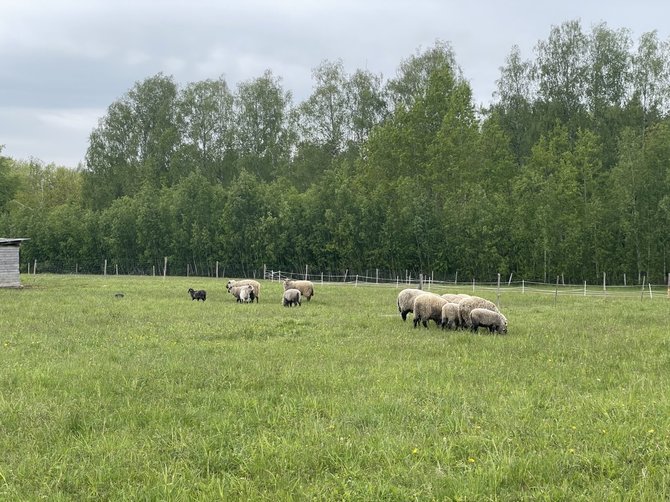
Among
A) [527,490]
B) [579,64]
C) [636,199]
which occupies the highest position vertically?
[579,64]

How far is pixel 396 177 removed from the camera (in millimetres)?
54281

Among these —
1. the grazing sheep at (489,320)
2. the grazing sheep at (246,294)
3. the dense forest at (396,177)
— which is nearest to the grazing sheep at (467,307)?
the grazing sheep at (489,320)

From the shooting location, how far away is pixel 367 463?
5.30m

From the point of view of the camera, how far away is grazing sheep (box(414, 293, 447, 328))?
1520 cm

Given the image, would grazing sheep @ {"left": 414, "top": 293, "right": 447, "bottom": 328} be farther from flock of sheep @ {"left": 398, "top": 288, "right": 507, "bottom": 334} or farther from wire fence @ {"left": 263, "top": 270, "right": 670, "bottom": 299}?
wire fence @ {"left": 263, "top": 270, "right": 670, "bottom": 299}

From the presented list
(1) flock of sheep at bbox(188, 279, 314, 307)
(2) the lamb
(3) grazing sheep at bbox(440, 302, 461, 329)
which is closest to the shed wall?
(1) flock of sheep at bbox(188, 279, 314, 307)

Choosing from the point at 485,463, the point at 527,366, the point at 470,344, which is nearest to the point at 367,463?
the point at 485,463

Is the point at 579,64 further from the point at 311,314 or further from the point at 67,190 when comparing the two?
the point at 67,190

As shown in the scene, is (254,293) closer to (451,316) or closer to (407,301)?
(407,301)

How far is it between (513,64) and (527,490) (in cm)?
5861

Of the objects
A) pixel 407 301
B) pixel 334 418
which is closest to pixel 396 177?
pixel 407 301

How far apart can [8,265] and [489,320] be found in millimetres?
28243

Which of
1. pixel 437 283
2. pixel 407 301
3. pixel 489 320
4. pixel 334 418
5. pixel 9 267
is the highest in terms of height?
pixel 9 267

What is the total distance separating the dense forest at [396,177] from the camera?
44781mm
